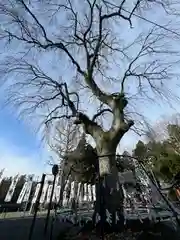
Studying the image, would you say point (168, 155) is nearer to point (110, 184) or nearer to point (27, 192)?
point (27, 192)

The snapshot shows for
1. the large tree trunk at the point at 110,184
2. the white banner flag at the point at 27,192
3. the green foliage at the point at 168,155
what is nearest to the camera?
the large tree trunk at the point at 110,184

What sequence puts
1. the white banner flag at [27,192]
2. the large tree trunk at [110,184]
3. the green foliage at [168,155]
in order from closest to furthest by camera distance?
the large tree trunk at [110,184] < the white banner flag at [27,192] < the green foliage at [168,155]

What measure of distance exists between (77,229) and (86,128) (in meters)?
2.84

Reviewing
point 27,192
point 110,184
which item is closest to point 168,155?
point 27,192

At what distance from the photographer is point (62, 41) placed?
8.04 meters

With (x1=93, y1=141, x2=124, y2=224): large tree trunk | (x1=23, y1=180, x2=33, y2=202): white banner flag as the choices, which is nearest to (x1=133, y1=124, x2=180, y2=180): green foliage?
(x1=23, y1=180, x2=33, y2=202): white banner flag

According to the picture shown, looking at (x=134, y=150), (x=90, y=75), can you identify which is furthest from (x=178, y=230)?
(x=134, y=150)

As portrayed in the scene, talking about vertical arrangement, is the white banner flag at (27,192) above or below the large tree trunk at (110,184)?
above

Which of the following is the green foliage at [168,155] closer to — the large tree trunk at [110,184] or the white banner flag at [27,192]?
the white banner flag at [27,192]

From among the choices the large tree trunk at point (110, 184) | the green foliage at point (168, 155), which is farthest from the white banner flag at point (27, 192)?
the green foliage at point (168, 155)

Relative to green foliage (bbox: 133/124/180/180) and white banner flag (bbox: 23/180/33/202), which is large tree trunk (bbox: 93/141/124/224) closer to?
white banner flag (bbox: 23/180/33/202)

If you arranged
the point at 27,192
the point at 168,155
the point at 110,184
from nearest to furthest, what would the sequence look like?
the point at 110,184 < the point at 27,192 < the point at 168,155

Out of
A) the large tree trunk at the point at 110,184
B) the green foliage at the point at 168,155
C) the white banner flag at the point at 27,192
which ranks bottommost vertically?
the large tree trunk at the point at 110,184

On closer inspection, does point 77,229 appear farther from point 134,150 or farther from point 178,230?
point 134,150
